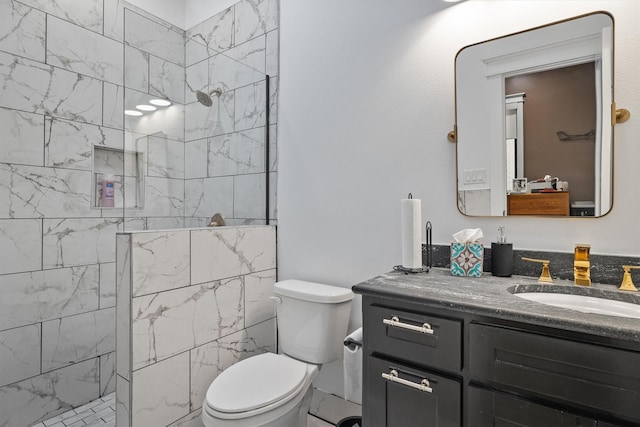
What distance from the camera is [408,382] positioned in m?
1.09

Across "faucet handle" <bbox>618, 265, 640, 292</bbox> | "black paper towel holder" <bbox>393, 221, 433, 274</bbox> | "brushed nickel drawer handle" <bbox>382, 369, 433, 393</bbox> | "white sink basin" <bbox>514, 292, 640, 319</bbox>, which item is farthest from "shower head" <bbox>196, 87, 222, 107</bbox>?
"faucet handle" <bbox>618, 265, 640, 292</bbox>

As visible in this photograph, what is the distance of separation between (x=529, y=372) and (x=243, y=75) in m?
2.32

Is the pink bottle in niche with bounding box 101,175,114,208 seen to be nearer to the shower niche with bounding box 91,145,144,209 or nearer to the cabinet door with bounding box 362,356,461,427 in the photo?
the shower niche with bounding box 91,145,144,209

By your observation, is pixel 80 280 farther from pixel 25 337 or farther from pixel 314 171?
pixel 314 171

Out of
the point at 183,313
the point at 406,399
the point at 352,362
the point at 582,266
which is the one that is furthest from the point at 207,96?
the point at 582,266

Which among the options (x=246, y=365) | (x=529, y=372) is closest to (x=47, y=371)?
(x=246, y=365)

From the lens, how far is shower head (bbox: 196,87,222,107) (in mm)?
2459

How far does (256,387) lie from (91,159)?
75.4 inches

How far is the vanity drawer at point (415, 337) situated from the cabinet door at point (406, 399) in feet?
0.14

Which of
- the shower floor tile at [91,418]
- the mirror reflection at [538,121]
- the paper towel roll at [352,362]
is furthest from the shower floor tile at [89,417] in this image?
the mirror reflection at [538,121]

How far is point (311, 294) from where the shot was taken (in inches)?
69.2

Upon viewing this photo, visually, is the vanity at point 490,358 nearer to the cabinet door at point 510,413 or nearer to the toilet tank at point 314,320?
the cabinet door at point 510,413

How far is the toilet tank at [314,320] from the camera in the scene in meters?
1.74

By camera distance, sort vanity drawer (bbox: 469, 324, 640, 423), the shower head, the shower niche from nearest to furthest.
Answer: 1. vanity drawer (bbox: 469, 324, 640, 423)
2. the shower niche
3. the shower head
